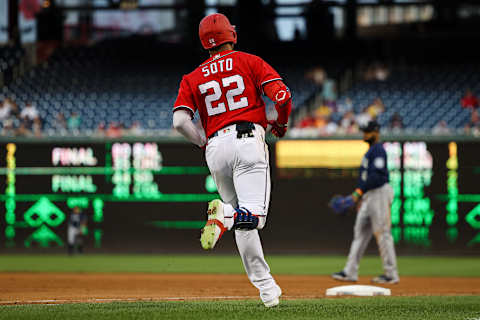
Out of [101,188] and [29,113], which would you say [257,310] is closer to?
[101,188]

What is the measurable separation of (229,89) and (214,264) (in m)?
8.43

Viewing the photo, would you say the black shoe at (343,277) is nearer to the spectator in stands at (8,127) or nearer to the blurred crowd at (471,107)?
the blurred crowd at (471,107)

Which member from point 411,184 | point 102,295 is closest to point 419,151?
point 411,184

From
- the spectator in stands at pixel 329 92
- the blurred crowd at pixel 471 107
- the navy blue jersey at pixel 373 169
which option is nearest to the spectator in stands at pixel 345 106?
the spectator in stands at pixel 329 92

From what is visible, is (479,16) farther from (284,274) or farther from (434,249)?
(284,274)

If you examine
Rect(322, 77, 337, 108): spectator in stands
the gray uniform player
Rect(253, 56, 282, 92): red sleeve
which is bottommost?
the gray uniform player

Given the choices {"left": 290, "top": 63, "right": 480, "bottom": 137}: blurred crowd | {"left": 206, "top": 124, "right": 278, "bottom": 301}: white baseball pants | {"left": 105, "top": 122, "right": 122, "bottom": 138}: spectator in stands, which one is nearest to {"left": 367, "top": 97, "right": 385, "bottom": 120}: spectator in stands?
{"left": 290, "top": 63, "right": 480, "bottom": 137}: blurred crowd

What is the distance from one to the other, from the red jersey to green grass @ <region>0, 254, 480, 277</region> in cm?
661

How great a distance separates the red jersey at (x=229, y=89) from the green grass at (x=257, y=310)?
129 cm

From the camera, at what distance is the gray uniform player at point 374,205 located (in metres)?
9.25

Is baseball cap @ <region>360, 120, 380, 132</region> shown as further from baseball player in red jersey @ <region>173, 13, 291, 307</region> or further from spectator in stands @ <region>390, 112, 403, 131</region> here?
spectator in stands @ <region>390, 112, 403, 131</region>

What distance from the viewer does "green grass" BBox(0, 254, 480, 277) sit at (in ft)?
39.9

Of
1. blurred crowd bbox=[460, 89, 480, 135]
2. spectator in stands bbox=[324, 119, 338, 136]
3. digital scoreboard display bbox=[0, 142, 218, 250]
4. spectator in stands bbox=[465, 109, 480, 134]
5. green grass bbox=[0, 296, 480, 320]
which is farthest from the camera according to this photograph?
spectator in stands bbox=[324, 119, 338, 136]

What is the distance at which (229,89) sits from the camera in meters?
5.40
